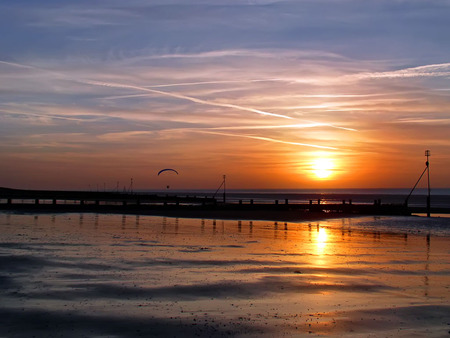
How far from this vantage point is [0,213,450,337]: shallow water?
9344mm

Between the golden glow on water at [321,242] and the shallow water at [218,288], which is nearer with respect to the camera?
the shallow water at [218,288]

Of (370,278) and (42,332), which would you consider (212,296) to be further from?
(370,278)

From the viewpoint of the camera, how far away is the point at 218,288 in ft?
41.0

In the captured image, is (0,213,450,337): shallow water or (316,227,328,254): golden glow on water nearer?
(0,213,450,337): shallow water

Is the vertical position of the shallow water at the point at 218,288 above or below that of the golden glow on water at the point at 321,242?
below

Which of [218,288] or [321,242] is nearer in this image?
[218,288]

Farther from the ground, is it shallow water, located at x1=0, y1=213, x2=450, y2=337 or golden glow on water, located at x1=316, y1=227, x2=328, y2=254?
golden glow on water, located at x1=316, y1=227, x2=328, y2=254

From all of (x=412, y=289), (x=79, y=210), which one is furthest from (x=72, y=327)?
(x=79, y=210)

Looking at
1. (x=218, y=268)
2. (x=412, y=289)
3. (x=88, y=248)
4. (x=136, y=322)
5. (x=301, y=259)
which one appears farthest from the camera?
(x=88, y=248)

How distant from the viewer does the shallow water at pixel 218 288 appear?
9344 millimetres

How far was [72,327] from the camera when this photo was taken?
9.11 metres

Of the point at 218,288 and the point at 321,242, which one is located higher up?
the point at 321,242

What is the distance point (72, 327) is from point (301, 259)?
413 inches

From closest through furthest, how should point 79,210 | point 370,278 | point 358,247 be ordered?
point 370,278
point 358,247
point 79,210
